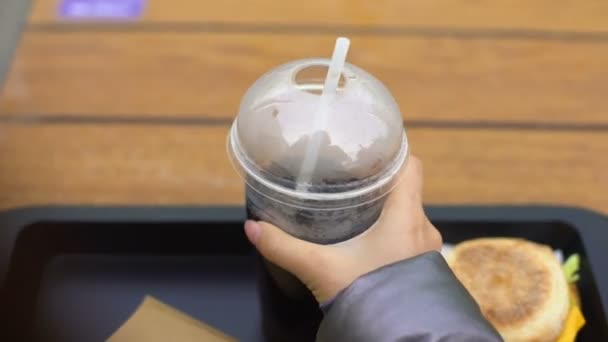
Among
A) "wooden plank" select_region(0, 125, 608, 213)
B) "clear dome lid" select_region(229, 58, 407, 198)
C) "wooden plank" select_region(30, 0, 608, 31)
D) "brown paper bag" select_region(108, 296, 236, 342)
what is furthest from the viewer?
"wooden plank" select_region(30, 0, 608, 31)

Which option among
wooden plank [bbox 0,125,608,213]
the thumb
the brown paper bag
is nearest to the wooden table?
wooden plank [bbox 0,125,608,213]

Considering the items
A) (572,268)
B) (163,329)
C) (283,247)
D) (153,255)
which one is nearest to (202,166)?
(153,255)

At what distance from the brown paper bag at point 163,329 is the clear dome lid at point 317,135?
0.75 ft

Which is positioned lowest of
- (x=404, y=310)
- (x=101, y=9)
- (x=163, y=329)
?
(x=163, y=329)

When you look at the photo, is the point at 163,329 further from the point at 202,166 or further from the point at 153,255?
the point at 202,166

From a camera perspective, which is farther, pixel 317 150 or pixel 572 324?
pixel 572 324

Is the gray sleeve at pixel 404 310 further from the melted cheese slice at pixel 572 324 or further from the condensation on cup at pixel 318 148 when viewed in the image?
the melted cheese slice at pixel 572 324

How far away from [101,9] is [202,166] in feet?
1.16

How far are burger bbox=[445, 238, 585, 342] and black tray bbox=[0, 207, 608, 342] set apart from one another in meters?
0.03

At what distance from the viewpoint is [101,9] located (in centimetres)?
107

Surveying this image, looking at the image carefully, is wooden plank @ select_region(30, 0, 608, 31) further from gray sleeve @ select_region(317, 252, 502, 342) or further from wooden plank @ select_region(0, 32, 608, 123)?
gray sleeve @ select_region(317, 252, 502, 342)

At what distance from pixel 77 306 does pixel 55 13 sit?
488mm

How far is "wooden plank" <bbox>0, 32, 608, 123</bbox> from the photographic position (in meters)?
0.94

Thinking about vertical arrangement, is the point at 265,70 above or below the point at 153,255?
above
